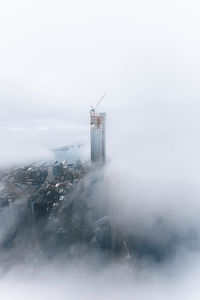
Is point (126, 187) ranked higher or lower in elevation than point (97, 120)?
lower

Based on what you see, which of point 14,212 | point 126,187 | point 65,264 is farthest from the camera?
point 126,187

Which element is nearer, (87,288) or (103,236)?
(87,288)

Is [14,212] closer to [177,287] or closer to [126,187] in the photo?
[126,187]

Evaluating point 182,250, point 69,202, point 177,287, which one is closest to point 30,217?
point 69,202

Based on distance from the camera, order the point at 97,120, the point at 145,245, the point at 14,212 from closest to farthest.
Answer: the point at 145,245
the point at 14,212
the point at 97,120

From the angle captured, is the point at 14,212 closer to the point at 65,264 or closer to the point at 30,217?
the point at 30,217

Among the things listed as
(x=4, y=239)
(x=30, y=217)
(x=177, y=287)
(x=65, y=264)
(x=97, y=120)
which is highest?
(x=97, y=120)
